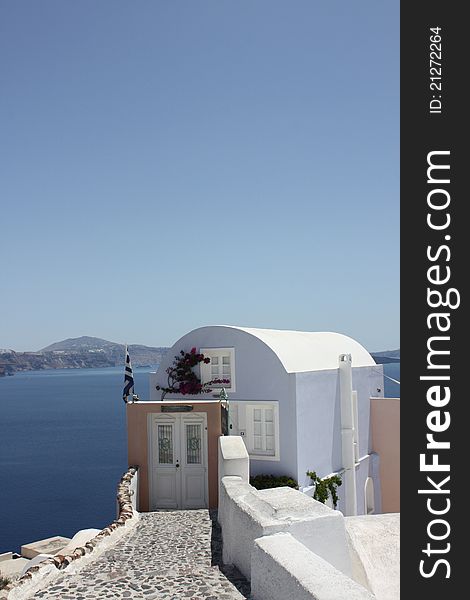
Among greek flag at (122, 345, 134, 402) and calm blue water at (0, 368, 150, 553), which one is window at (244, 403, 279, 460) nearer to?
greek flag at (122, 345, 134, 402)

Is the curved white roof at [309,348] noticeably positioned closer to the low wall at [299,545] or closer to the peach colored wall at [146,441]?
the peach colored wall at [146,441]

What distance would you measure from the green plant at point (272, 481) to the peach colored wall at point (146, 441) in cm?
235

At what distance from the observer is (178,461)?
47.4ft

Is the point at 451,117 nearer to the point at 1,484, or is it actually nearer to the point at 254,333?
the point at 254,333

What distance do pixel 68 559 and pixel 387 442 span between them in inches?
593

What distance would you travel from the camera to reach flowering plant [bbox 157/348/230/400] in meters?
17.8

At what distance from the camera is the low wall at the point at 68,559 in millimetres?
7969

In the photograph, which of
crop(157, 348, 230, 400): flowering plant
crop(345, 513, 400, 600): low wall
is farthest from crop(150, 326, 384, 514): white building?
crop(345, 513, 400, 600): low wall

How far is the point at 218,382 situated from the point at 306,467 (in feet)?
11.0

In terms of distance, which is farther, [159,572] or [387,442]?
Answer: [387,442]

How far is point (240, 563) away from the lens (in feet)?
27.5

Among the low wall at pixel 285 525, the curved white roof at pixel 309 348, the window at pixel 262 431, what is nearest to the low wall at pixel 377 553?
the low wall at pixel 285 525

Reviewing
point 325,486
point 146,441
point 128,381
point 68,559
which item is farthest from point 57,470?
point 68,559

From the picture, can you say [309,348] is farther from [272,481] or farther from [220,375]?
[272,481]
